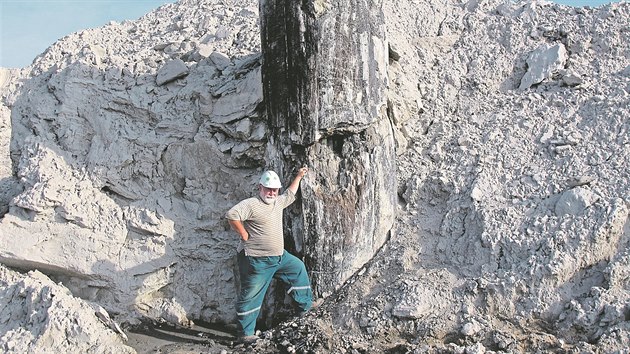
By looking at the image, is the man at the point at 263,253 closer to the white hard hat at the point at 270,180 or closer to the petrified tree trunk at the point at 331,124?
the white hard hat at the point at 270,180

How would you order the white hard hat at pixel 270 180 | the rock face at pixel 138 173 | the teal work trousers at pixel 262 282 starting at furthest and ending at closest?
the rock face at pixel 138 173 < the teal work trousers at pixel 262 282 < the white hard hat at pixel 270 180

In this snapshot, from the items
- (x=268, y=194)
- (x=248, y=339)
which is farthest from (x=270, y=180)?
(x=248, y=339)

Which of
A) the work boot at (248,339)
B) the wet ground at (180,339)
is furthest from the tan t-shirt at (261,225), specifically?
the wet ground at (180,339)

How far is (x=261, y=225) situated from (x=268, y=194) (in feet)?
0.80

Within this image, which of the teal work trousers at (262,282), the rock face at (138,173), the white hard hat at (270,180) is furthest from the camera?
the rock face at (138,173)

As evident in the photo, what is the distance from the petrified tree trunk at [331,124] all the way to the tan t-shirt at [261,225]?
11.7 inches

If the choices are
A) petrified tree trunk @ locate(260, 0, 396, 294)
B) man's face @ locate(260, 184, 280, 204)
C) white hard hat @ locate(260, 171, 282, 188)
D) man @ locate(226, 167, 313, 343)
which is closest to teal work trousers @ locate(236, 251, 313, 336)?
man @ locate(226, 167, 313, 343)

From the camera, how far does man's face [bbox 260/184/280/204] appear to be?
5.05 m

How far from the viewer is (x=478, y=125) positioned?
19.6 ft

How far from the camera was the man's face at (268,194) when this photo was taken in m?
5.05

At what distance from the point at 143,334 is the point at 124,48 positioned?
126 inches

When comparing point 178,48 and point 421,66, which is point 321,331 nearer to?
point 421,66

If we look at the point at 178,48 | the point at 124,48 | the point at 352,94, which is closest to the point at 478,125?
the point at 352,94

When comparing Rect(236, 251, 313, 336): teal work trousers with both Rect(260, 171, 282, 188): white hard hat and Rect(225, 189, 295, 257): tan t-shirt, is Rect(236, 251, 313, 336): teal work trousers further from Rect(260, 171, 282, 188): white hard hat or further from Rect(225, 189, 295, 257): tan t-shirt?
Rect(260, 171, 282, 188): white hard hat
